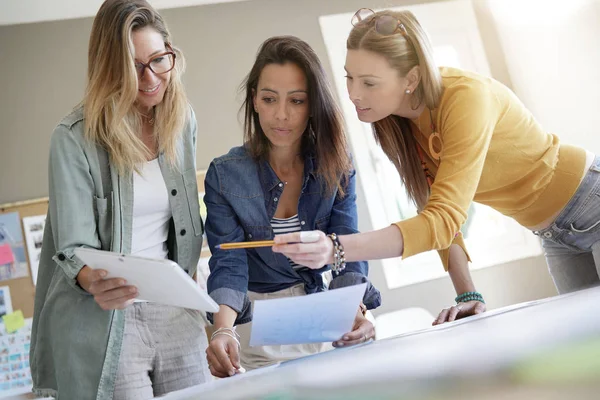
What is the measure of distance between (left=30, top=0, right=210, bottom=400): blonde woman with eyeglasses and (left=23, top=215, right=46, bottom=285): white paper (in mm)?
2270

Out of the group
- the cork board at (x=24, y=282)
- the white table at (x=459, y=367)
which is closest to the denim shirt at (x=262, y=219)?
the white table at (x=459, y=367)

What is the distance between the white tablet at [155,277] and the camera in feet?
3.41

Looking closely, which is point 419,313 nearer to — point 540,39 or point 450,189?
point 540,39

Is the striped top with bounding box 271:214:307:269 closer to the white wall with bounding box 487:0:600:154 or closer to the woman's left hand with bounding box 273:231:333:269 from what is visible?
the woman's left hand with bounding box 273:231:333:269

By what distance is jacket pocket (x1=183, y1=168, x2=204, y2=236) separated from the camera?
1.53 m

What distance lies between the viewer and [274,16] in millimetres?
4066

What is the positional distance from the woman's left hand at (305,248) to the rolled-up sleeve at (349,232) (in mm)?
317

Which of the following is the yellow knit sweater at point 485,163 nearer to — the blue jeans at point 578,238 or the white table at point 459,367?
the blue jeans at point 578,238

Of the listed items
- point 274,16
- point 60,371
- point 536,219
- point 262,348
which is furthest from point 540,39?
point 60,371

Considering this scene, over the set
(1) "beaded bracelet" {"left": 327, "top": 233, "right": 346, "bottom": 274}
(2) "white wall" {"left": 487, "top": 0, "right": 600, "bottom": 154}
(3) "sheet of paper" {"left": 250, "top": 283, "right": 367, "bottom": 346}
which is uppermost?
(2) "white wall" {"left": 487, "top": 0, "right": 600, "bottom": 154}

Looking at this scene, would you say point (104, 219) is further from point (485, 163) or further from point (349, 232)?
point (485, 163)

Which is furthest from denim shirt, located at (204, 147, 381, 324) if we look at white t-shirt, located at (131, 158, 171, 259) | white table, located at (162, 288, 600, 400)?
white table, located at (162, 288, 600, 400)

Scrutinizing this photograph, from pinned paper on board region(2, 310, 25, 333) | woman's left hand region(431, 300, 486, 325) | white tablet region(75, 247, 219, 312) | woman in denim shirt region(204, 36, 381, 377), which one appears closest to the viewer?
white tablet region(75, 247, 219, 312)

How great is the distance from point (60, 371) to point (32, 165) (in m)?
2.58
